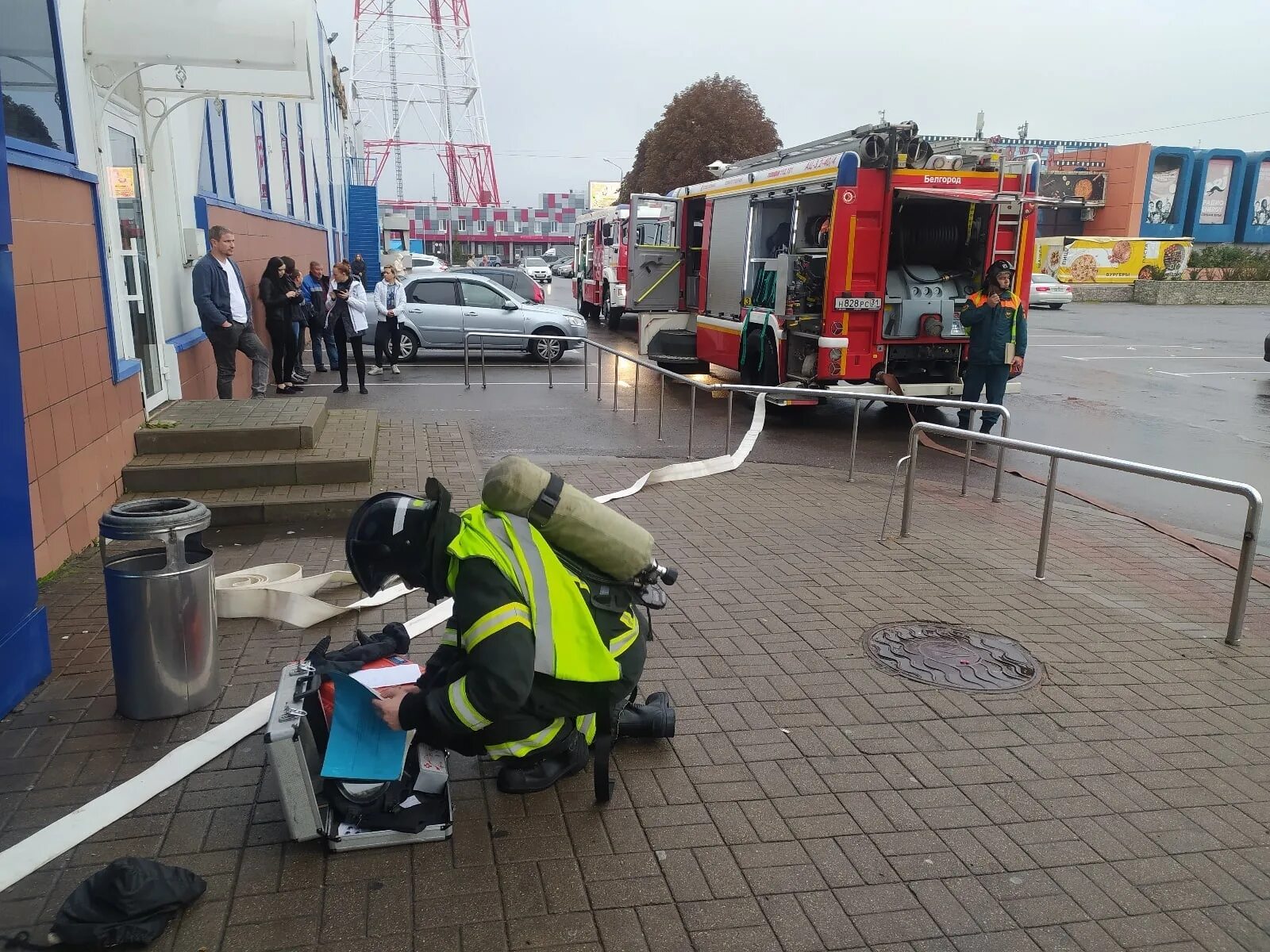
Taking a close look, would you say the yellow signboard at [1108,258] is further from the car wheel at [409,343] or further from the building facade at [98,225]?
the building facade at [98,225]

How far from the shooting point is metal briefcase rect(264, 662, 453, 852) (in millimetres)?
2941

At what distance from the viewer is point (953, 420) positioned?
12.3m

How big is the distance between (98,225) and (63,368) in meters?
1.41

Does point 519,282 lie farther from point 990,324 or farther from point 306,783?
point 306,783

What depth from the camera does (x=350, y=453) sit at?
24.8ft

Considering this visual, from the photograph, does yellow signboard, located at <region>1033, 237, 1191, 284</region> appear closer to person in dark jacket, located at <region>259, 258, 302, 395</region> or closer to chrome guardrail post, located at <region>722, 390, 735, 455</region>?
chrome guardrail post, located at <region>722, 390, 735, 455</region>

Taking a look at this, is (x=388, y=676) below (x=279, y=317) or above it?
below

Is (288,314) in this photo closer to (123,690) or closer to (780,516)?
(780,516)

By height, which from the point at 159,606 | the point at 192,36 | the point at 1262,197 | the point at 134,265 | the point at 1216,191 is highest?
the point at 1216,191

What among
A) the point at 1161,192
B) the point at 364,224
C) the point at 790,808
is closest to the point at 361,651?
the point at 790,808

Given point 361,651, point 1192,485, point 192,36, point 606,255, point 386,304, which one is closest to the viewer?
point 361,651

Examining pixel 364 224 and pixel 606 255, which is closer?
pixel 606 255

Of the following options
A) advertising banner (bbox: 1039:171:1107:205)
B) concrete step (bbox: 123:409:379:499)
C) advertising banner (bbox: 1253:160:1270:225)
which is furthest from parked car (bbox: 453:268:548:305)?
advertising banner (bbox: 1253:160:1270:225)

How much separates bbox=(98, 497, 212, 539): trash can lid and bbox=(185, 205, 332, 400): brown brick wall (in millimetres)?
5651
